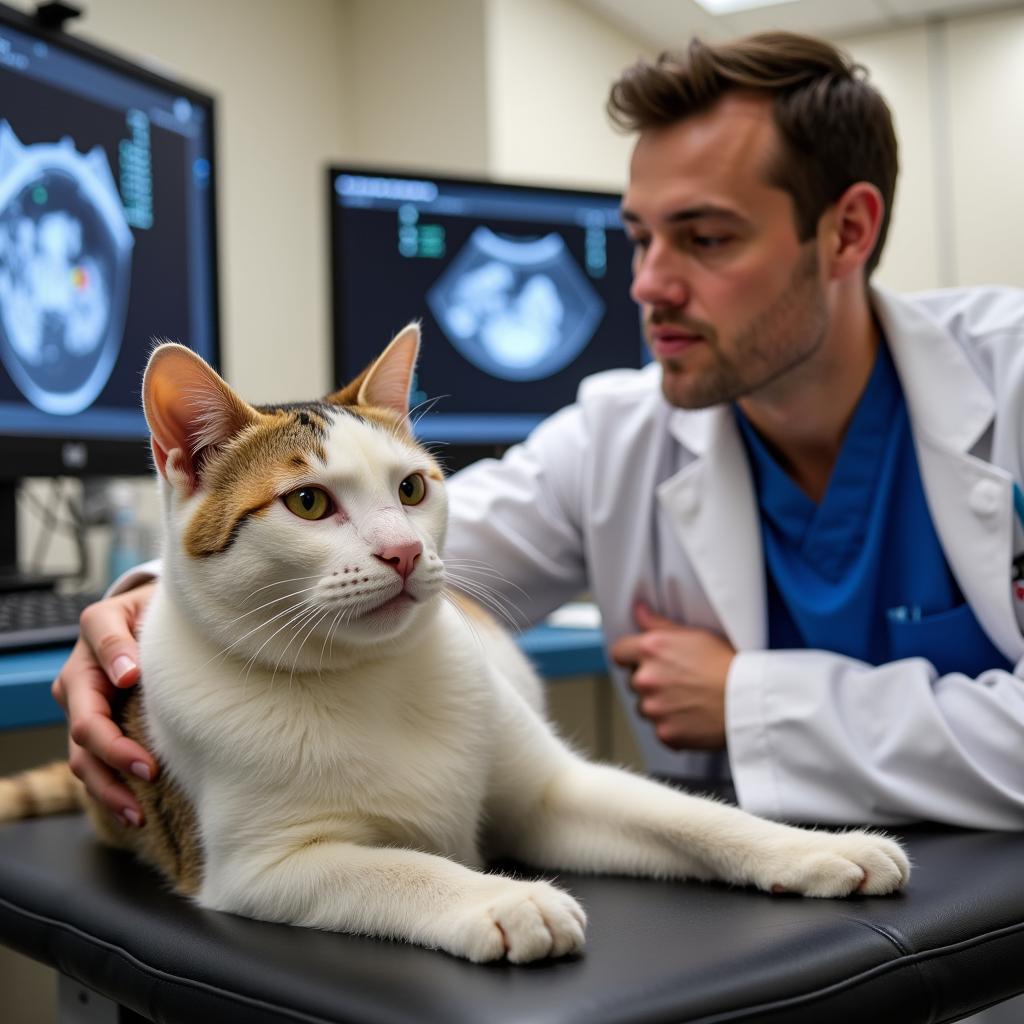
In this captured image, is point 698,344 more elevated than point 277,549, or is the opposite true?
point 698,344

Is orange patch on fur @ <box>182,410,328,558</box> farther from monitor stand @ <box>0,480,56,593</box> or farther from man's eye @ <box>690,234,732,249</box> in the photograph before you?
monitor stand @ <box>0,480,56,593</box>

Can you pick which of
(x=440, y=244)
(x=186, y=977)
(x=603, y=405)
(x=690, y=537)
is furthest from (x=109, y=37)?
(x=186, y=977)

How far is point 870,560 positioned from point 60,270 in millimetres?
1005

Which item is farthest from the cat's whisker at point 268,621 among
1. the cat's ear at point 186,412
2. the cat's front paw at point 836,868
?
the cat's front paw at point 836,868

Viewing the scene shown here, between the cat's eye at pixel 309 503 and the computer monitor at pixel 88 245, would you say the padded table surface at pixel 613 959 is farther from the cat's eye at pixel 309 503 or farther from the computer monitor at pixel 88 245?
the computer monitor at pixel 88 245

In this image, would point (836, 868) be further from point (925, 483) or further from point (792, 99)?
point (792, 99)

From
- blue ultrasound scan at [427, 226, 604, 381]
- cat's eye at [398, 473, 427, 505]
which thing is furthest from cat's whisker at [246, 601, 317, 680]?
blue ultrasound scan at [427, 226, 604, 381]

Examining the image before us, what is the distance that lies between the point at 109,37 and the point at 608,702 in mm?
1737

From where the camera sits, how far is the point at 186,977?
0.63 meters

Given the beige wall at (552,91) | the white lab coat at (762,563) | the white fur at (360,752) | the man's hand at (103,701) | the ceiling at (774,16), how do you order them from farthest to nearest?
the ceiling at (774,16) < the beige wall at (552,91) < the white lab coat at (762,563) < the man's hand at (103,701) < the white fur at (360,752)

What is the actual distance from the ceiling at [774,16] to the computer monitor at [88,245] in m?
2.16

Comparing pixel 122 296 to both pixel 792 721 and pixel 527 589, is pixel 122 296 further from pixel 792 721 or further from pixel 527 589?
pixel 792 721

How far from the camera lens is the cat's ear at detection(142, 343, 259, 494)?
0.70 meters

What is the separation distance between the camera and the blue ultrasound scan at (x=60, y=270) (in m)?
1.31
